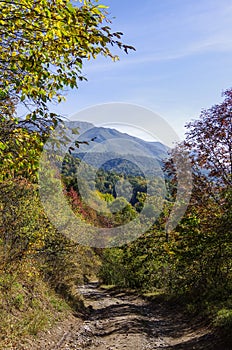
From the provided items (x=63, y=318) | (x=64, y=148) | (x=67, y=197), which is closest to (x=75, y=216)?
(x=67, y=197)

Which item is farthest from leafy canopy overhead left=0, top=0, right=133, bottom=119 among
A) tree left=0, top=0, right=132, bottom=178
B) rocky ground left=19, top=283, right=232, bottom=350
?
rocky ground left=19, top=283, right=232, bottom=350

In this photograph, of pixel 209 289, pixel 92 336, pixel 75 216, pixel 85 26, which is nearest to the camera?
pixel 85 26

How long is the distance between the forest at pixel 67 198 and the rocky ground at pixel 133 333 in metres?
0.54

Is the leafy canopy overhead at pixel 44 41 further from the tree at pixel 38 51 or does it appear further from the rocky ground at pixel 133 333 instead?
the rocky ground at pixel 133 333

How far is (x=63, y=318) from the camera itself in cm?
1280

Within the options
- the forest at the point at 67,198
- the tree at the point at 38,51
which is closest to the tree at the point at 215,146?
the forest at the point at 67,198

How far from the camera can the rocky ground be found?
379 inches

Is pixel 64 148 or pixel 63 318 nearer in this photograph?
pixel 64 148

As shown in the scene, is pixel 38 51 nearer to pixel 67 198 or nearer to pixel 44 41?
pixel 44 41

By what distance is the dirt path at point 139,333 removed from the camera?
9759 millimetres

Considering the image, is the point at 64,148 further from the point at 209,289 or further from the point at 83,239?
the point at 83,239

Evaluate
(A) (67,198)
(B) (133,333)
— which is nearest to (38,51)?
(B) (133,333)

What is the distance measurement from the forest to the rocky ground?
1.77ft

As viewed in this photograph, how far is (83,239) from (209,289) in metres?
7.26
